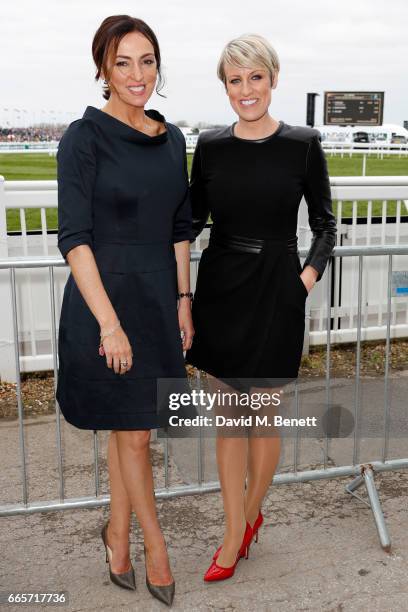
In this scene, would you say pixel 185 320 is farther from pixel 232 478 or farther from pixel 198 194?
pixel 232 478

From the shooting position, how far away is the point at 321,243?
3.00 meters

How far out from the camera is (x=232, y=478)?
119 inches

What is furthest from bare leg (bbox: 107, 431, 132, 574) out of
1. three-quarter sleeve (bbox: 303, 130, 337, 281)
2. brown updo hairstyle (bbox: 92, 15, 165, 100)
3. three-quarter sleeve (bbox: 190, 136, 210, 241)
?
brown updo hairstyle (bbox: 92, 15, 165, 100)

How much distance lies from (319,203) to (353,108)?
22.5 m

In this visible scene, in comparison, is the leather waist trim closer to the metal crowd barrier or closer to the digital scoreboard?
the metal crowd barrier

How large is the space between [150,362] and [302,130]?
109cm

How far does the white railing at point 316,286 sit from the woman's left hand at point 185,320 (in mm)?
2382

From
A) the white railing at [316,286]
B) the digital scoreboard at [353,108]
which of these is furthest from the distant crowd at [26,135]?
the white railing at [316,286]

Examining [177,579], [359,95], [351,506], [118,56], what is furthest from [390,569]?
[359,95]

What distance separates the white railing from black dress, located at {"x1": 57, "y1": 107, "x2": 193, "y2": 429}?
261cm

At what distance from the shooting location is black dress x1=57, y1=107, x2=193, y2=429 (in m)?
2.53

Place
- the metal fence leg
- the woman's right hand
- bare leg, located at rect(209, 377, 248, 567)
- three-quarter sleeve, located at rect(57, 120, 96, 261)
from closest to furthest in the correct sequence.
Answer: three-quarter sleeve, located at rect(57, 120, 96, 261)
the woman's right hand
bare leg, located at rect(209, 377, 248, 567)
the metal fence leg

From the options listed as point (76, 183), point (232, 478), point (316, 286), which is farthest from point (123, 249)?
point (316, 286)

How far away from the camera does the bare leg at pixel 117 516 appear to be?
3.00 metres
